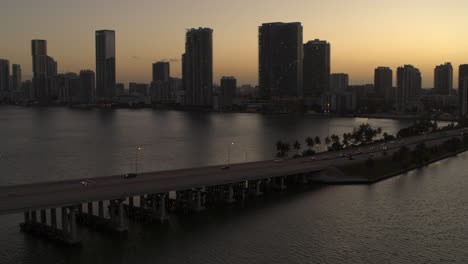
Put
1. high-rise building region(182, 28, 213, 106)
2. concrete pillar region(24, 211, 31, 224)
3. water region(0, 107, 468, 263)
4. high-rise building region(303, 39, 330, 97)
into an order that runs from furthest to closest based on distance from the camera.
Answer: high-rise building region(303, 39, 330, 97)
high-rise building region(182, 28, 213, 106)
concrete pillar region(24, 211, 31, 224)
water region(0, 107, 468, 263)

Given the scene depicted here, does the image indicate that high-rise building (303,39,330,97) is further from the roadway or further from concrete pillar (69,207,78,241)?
concrete pillar (69,207,78,241)

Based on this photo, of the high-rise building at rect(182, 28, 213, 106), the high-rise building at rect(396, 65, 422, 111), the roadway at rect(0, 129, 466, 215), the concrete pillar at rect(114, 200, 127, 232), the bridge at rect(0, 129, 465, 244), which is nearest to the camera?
the roadway at rect(0, 129, 466, 215)

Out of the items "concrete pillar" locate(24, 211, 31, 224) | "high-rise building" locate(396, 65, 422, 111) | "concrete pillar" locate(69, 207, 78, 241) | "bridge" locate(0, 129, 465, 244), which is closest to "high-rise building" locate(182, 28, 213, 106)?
"high-rise building" locate(396, 65, 422, 111)

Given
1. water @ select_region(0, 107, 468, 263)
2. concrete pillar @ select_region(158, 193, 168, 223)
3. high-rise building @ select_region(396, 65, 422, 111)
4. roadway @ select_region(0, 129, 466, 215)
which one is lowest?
water @ select_region(0, 107, 468, 263)

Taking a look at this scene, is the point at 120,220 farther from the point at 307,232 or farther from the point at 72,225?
the point at 307,232

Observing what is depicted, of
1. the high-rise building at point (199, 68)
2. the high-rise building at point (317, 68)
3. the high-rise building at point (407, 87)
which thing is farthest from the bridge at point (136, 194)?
the high-rise building at point (317, 68)

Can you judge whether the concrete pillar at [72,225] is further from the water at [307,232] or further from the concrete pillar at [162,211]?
the concrete pillar at [162,211]

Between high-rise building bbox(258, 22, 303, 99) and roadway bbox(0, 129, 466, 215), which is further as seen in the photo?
high-rise building bbox(258, 22, 303, 99)

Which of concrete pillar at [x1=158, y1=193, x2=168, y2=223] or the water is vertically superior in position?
concrete pillar at [x1=158, y1=193, x2=168, y2=223]
